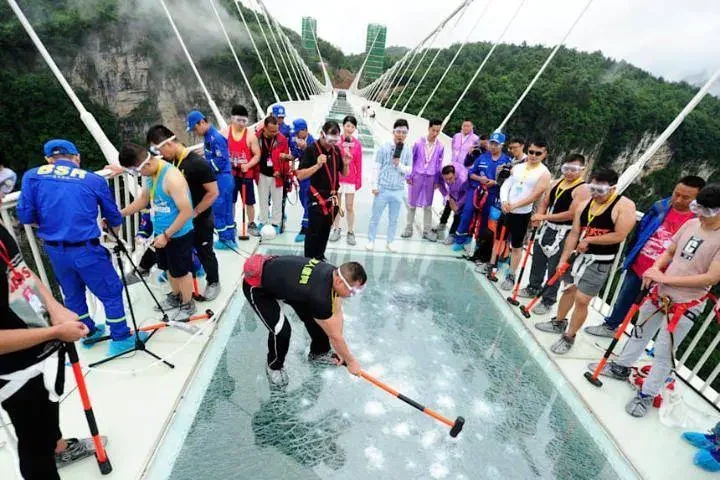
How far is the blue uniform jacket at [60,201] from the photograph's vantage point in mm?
2121

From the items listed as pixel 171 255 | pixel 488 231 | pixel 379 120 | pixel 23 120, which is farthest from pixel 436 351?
pixel 23 120

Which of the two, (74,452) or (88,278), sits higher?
(88,278)

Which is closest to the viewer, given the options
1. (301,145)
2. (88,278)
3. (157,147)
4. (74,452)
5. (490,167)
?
(74,452)

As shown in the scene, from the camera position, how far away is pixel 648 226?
9.76 ft

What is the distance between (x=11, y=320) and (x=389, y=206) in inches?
144

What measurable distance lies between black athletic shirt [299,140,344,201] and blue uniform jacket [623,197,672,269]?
2.60 meters

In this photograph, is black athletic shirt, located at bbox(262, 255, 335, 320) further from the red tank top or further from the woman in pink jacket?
the red tank top

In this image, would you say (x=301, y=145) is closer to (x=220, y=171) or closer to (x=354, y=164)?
(x=354, y=164)

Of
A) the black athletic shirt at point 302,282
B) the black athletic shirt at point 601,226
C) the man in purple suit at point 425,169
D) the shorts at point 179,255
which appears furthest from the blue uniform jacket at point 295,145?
the black athletic shirt at point 601,226

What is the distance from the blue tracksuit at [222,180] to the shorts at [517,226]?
2.84 m

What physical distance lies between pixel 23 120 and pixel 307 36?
2911 inches

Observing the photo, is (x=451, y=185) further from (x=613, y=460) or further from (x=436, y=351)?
(x=613, y=460)

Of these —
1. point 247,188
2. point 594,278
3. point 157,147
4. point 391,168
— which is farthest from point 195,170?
point 594,278

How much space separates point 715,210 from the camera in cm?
211
